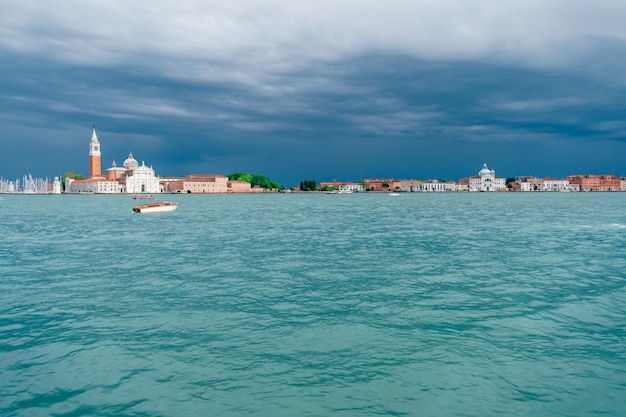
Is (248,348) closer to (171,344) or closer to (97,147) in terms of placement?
(171,344)

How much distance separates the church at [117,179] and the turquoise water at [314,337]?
15233 centimetres

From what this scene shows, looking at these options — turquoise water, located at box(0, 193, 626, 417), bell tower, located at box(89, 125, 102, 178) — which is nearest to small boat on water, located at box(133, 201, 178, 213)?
turquoise water, located at box(0, 193, 626, 417)

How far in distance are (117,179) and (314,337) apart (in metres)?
173

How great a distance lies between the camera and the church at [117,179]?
161500 mm

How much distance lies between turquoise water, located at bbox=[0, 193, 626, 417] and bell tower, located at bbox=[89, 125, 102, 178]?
170182mm

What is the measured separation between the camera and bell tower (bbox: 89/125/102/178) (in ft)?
565

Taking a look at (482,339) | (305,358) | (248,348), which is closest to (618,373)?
(482,339)

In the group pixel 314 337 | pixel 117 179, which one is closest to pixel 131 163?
pixel 117 179

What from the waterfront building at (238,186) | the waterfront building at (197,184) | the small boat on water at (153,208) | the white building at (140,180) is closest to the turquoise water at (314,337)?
the small boat on water at (153,208)

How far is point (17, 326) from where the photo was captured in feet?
29.7

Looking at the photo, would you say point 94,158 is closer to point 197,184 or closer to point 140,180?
point 140,180

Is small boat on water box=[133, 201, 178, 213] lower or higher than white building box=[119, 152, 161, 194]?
lower

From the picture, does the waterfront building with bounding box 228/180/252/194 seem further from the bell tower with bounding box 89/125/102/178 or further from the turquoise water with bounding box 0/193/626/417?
the turquoise water with bounding box 0/193/626/417

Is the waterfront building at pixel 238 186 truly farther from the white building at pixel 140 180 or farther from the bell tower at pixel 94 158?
the bell tower at pixel 94 158
